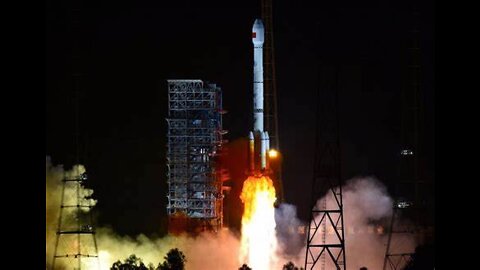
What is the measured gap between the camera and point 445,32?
12922 mm

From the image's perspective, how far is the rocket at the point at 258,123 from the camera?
132ft

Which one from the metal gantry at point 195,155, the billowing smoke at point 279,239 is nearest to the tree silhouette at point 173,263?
the billowing smoke at point 279,239

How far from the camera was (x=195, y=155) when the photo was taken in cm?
4312

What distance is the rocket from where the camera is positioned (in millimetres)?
40312

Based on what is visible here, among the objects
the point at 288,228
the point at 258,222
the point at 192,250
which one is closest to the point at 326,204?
the point at 288,228

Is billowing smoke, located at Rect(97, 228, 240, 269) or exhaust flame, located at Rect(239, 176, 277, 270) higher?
exhaust flame, located at Rect(239, 176, 277, 270)

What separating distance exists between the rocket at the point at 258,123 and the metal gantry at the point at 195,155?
299cm

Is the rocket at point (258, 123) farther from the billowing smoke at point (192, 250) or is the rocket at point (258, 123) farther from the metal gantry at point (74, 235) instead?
the metal gantry at point (74, 235)

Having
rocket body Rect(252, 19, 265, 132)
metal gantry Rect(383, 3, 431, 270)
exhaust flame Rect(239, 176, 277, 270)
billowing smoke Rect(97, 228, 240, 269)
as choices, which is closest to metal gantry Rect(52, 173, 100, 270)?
billowing smoke Rect(97, 228, 240, 269)

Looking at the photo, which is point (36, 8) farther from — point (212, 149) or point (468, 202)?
point (212, 149)

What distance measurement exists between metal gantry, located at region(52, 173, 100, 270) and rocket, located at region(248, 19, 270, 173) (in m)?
6.80

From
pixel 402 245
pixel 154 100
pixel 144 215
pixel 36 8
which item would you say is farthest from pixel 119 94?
pixel 36 8

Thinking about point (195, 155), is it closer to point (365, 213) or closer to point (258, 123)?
point (258, 123)

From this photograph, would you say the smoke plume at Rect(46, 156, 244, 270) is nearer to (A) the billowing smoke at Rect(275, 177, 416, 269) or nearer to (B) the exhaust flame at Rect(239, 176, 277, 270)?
(B) the exhaust flame at Rect(239, 176, 277, 270)
